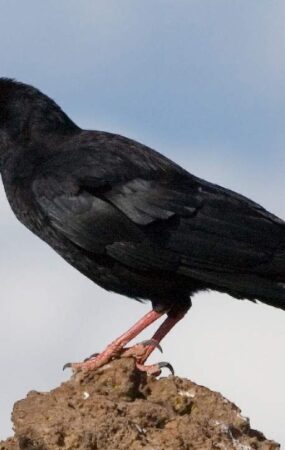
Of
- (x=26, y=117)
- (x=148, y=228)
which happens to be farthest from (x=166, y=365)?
(x=26, y=117)

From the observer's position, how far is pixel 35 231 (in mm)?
9719

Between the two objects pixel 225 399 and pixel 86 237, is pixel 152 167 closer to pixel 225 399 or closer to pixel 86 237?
pixel 86 237

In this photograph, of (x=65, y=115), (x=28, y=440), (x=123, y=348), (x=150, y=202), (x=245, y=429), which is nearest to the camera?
(x=28, y=440)

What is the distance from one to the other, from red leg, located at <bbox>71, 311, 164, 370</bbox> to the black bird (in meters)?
0.02

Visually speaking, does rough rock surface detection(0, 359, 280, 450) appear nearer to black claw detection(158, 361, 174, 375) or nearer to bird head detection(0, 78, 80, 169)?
black claw detection(158, 361, 174, 375)

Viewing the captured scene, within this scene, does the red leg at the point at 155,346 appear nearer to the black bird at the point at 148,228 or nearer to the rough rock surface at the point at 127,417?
the black bird at the point at 148,228

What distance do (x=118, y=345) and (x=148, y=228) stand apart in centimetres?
111

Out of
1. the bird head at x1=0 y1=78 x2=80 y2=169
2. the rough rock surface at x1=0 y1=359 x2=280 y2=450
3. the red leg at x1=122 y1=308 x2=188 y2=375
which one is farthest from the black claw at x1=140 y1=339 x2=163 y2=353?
the bird head at x1=0 y1=78 x2=80 y2=169

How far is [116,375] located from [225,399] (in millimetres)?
721

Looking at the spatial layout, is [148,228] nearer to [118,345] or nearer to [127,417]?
[118,345]

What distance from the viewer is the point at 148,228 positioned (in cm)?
952

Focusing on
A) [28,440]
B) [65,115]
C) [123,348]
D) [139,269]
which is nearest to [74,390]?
[28,440]

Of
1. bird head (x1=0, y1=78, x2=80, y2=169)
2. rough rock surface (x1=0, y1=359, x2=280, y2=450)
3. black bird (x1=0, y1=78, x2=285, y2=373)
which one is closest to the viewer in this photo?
rough rock surface (x1=0, y1=359, x2=280, y2=450)

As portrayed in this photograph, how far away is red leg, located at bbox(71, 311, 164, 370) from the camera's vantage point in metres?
8.29
